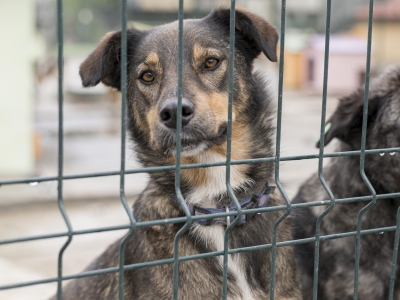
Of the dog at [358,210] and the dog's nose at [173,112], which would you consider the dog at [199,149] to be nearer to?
the dog's nose at [173,112]

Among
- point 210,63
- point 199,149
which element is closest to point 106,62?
point 210,63

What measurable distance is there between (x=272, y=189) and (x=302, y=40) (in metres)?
30.1

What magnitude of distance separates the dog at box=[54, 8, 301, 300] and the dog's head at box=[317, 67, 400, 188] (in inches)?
19.3

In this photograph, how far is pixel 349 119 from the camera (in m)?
3.32

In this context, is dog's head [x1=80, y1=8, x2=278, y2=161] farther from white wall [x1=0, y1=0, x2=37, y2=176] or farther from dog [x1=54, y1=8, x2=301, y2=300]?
white wall [x1=0, y1=0, x2=37, y2=176]

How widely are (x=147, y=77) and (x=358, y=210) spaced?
1421 millimetres

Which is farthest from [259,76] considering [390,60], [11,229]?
[390,60]

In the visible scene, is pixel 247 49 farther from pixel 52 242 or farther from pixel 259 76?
pixel 52 242

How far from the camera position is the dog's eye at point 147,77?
10.0ft

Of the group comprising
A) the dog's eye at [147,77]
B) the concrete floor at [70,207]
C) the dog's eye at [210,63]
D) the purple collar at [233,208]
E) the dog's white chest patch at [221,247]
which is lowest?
the concrete floor at [70,207]

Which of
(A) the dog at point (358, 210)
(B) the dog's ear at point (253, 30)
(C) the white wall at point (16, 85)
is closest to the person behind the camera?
(B) the dog's ear at point (253, 30)

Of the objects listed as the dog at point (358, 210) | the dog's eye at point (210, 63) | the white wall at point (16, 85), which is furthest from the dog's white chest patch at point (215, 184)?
the white wall at point (16, 85)

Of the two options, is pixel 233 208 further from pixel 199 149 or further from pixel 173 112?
pixel 173 112

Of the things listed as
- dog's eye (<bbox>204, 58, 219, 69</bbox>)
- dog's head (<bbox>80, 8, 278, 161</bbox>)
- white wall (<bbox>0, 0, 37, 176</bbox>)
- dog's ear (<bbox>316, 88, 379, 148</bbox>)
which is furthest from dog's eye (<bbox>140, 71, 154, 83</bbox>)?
white wall (<bbox>0, 0, 37, 176</bbox>)
